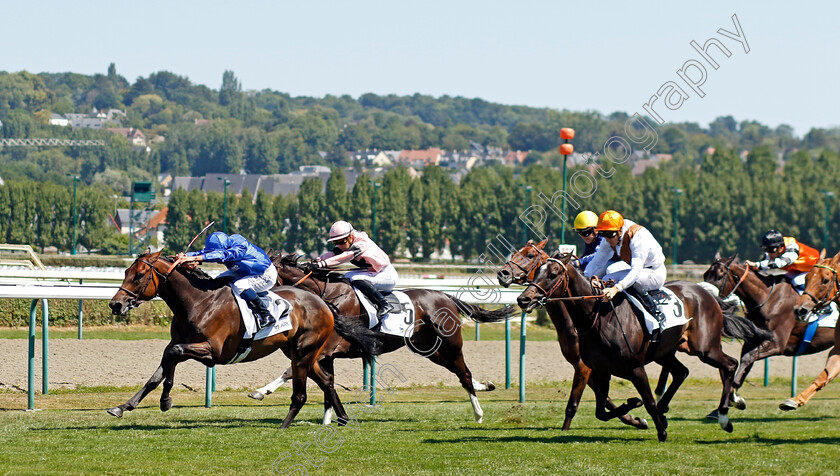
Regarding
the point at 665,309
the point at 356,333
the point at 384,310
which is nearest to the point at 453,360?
the point at 384,310

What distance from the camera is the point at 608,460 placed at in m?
7.47

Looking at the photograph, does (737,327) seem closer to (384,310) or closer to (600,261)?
(600,261)

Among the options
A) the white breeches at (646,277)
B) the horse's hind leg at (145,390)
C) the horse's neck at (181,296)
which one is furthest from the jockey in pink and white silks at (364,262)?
the white breeches at (646,277)

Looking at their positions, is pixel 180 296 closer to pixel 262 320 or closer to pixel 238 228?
pixel 262 320

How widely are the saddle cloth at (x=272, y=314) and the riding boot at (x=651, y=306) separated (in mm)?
2906

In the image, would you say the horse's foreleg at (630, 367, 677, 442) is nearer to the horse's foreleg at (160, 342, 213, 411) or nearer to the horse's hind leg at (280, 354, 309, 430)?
the horse's hind leg at (280, 354, 309, 430)

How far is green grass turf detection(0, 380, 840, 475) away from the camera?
7129mm

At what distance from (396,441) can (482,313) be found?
8.54 ft

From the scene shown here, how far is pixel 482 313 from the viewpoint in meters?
10.7

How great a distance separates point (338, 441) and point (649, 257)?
9.70 feet

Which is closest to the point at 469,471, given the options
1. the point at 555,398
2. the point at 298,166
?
the point at 555,398

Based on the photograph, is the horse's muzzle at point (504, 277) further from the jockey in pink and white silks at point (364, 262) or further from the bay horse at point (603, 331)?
the jockey in pink and white silks at point (364, 262)

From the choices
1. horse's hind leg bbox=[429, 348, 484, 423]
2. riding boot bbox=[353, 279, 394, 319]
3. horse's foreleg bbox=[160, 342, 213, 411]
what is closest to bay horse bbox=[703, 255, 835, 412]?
horse's hind leg bbox=[429, 348, 484, 423]

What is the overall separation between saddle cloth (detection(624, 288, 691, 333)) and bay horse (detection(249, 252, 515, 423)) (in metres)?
2.02
